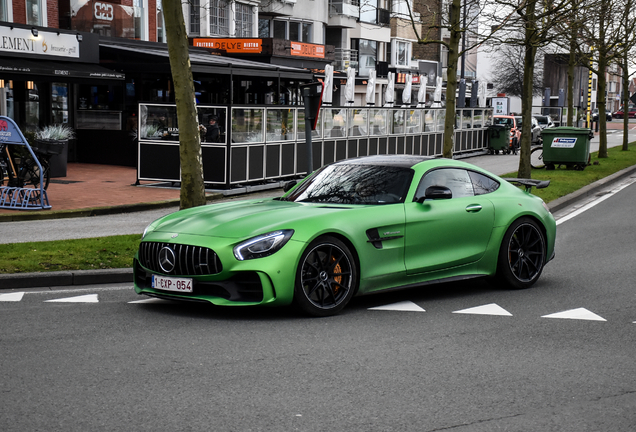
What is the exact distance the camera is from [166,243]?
7297 mm

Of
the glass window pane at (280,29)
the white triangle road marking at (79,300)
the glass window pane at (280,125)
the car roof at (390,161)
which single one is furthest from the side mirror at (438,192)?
the glass window pane at (280,29)

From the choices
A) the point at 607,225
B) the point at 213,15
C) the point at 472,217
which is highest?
the point at 213,15

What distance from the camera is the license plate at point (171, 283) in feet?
23.4

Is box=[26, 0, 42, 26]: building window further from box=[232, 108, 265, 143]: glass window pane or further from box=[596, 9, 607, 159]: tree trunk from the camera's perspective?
box=[596, 9, 607, 159]: tree trunk

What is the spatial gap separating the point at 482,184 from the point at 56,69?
17.0 metres

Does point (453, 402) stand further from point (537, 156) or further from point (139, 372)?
point (537, 156)

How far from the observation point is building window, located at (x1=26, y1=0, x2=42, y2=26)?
82.7 ft

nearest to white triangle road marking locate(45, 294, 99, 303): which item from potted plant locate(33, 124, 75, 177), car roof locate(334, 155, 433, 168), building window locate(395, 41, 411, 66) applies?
car roof locate(334, 155, 433, 168)

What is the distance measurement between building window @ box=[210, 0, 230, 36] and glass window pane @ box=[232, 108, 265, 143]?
883 inches

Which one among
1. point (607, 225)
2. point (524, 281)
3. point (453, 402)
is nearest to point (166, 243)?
point (453, 402)

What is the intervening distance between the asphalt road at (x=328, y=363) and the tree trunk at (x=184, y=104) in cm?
377

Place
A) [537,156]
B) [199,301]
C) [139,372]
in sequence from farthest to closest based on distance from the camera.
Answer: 1. [537,156]
2. [199,301]
3. [139,372]

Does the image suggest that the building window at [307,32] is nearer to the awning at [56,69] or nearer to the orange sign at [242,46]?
the orange sign at [242,46]

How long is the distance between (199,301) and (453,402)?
274 centimetres
